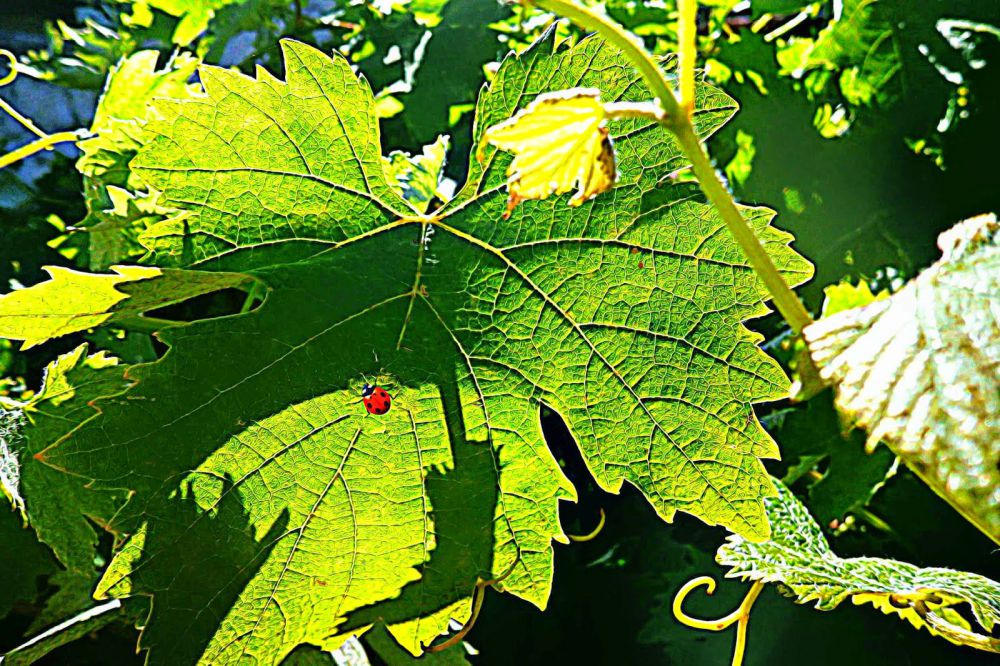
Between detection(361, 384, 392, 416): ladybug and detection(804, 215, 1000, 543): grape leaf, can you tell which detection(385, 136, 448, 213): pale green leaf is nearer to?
detection(361, 384, 392, 416): ladybug

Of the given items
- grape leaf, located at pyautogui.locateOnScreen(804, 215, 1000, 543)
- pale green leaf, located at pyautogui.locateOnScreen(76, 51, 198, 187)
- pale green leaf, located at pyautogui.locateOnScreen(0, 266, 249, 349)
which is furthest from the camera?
pale green leaf, located at pyautogui.locateOnScreen(76, 51, 198, 187)

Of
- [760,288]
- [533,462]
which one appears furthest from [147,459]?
[760,288]

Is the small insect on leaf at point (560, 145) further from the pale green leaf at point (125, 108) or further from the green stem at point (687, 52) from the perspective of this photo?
the pale green leaf at point (125, 108)

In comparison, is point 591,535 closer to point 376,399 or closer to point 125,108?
point 376,399

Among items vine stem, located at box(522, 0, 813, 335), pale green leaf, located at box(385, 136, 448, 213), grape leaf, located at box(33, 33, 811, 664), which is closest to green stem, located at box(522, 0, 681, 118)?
vine stem, located at box(522, 0, 813, 335)

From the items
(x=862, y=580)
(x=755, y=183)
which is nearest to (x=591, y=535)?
(x=862, y=580)
